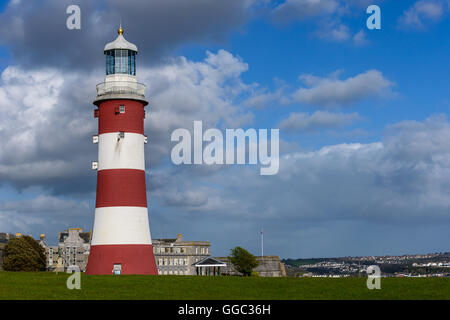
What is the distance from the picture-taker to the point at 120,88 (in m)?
53.5

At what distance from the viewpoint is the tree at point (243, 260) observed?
3979 inches

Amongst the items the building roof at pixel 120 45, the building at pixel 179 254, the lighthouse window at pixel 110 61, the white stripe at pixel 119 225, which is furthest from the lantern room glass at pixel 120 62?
the building at pixel 179 254

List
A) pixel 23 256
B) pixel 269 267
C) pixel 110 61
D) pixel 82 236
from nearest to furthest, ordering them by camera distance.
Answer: pixel 110 61 → pixel 23 256 → pixel 269 267 → pixel 82 236

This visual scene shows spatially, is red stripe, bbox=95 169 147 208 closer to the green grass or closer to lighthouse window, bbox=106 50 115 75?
lighthouse window, bbox=106 50 115 75

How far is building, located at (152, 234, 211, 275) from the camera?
164625mm

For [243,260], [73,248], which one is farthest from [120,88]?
[73,248]

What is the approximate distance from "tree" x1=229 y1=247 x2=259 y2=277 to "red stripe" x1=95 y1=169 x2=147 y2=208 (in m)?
51.0

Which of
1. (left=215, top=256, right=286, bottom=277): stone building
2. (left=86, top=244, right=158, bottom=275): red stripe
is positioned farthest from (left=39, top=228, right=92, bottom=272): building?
(left=86, top=244, right=158, bottom=275): red stripe

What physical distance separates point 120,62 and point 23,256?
63.5 m

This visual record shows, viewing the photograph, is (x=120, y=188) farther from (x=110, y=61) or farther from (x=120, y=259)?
(x=110, y=61)

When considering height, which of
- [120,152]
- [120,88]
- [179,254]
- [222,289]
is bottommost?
[179,254]

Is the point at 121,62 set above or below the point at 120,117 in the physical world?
above

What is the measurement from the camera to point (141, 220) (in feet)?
171
